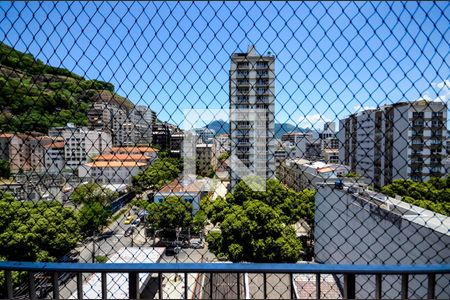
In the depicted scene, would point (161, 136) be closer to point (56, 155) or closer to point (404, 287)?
point (56, 155)

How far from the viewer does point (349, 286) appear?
1121mm

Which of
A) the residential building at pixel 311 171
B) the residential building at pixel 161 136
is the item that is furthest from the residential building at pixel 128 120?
the residential building at pixel 311 171

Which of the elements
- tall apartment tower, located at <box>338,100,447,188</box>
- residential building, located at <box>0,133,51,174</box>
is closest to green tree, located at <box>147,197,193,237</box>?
tall apartment tower, located at <box>338,100,447,188</box>

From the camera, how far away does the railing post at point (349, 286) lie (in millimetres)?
1109

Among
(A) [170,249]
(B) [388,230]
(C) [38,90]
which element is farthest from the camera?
(A) [170,249]

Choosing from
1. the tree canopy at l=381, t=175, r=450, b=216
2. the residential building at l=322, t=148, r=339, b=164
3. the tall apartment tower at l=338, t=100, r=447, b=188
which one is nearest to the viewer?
the tall apartment tower at l=338, t=100, r=447, b=188

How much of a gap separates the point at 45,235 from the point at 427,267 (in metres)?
8.73

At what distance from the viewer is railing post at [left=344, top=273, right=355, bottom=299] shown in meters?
1.11

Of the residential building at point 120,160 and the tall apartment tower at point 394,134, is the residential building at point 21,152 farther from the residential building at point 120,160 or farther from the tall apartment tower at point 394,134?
the tall apartment tower at point 394,134

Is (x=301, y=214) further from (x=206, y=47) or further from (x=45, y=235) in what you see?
(x=206, y=47)

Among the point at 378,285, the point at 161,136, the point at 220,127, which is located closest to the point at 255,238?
the point at 161,136

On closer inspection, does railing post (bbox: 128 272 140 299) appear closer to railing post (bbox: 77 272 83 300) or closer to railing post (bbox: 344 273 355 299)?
railing post (bbox: 77 272 83 300)

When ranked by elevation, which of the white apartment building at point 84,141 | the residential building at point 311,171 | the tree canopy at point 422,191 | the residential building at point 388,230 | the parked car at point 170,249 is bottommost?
the parked car at point 170,249

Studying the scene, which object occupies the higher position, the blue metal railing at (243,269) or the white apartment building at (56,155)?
the white apartment building at (56,155)
